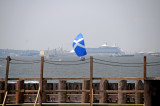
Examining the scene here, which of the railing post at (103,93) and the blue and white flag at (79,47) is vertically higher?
the blue and white flag at (79,47)

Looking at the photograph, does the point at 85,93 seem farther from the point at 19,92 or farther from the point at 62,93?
the point at 19,92

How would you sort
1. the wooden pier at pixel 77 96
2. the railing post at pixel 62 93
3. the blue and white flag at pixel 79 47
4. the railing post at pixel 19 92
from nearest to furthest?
1. the wooden pier at pixel 77 96
2. the railing post at pixel 19 92
3. the railing post at pixel 62 93
4. the blue and white flag at pixel 79 47

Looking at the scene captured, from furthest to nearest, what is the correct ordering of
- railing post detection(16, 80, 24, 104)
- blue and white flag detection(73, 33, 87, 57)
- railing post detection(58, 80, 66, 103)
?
blue and white flag detection(73, 33, 87, 57) → railing post detection(58, 80, 66, 103) → railing post detection(16, 80, 24, 104)

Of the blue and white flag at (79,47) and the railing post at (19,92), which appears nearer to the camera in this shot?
the railing post at (19,92)

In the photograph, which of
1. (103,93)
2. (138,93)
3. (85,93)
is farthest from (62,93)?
(138,93)

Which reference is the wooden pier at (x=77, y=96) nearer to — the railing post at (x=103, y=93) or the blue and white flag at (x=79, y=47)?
the railing post at (x=103, y=93)

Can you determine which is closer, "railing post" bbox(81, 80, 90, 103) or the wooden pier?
the wooden pier

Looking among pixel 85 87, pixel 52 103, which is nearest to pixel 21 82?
pixel 52 103

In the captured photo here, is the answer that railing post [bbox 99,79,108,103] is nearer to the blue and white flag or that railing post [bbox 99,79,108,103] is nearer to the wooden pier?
the wooden pier

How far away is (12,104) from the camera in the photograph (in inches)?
625

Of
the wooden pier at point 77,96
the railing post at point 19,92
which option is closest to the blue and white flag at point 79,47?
the wooden pier at point 77,96

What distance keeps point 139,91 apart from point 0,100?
6605 mm

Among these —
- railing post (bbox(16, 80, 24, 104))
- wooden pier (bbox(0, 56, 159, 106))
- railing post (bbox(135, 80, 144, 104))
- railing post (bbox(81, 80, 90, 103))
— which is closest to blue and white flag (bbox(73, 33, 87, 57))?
wooden pier (bbox(0, 56, 159, 106))

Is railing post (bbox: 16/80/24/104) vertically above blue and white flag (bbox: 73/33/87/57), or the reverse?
blue and white flag (bbox: 73/33/87/57)
